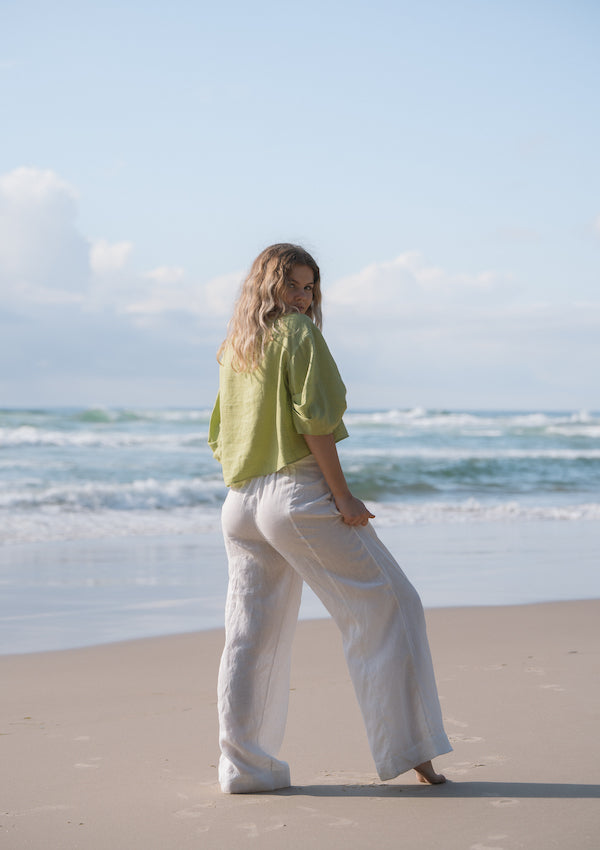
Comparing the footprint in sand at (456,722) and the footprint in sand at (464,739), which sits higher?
the footprint in sand at (456,722)

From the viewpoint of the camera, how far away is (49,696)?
149 inches

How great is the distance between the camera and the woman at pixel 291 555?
2496 mm

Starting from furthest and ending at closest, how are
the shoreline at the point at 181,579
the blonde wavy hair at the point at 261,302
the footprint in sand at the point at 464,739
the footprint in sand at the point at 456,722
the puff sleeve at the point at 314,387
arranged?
the shoreline at the point at 181,579 < the footprint in sand at the point at 456,722 < the footprint in sand at the point at 464,739 < the blonde wavy hair at the point at 261,302 < the puff sleeve at the point at 314,387

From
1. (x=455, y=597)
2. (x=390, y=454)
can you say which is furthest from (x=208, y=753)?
(x=390, y=454)

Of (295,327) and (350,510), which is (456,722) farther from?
(295,327)

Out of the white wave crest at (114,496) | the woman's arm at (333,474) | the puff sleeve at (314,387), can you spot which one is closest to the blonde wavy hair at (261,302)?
the puff sleeve at (314,387)

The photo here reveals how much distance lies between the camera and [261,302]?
2617 mm

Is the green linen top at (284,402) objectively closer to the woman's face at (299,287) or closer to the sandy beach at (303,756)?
the woman's face at (299,287)

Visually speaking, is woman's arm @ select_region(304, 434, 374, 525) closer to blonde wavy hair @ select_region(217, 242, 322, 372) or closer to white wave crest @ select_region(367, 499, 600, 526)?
blonde wavy hair @ select_region(217, 242, 322, 372)

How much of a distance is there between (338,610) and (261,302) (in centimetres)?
90

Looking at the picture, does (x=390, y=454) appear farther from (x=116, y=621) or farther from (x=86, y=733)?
(x=86, y=733)

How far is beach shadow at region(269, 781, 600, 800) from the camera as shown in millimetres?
2553

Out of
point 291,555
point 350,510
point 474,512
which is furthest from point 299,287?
point 474,512

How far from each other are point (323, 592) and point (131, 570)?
15.1 ft
